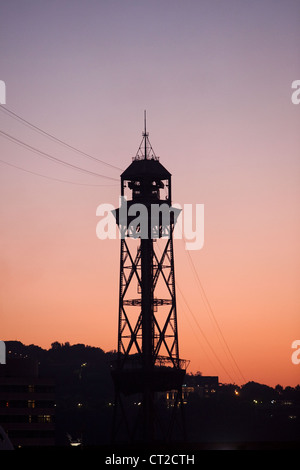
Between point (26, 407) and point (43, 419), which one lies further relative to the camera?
point (26, 407)

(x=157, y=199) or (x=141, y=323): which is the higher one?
(x=157, y=199)

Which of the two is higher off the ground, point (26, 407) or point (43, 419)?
point (26, 407)

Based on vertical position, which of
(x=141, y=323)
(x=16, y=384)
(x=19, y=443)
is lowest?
(x=19, y=443)

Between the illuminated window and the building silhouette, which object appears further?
the illuminated window

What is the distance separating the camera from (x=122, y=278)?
4892 inches

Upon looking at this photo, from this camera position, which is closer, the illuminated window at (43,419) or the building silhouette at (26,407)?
the building silhouette at (26,407)
